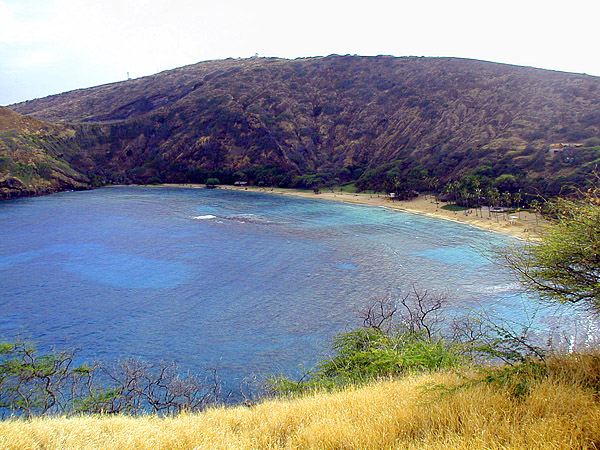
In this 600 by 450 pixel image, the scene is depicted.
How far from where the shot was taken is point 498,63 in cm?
9819

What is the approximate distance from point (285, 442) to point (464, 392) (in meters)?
3.58

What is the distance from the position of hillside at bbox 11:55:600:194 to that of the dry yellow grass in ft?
181

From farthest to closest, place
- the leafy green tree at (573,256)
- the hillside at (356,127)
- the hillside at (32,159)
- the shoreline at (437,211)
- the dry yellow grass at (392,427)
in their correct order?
1. the hillside at (32,159)
2. the hillside at (356,127)
3. the shoreline at (437,211)
4. the leafy green tree at (573,256)
5. the dry yellow grass at (392,427)

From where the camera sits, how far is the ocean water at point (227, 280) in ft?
77.6

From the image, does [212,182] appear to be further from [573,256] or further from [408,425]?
[408,425]

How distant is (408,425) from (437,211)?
58.5 m

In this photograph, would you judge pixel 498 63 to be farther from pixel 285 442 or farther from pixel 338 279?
pixel 285 442

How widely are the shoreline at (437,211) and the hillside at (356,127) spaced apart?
4.40m

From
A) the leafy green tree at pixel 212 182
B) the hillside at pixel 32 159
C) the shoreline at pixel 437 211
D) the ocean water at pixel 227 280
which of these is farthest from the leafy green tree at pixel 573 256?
the hillside at pixel 32 159

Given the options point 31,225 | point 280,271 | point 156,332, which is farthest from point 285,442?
point 31,225

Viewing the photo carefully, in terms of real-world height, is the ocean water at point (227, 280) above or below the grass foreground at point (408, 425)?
below

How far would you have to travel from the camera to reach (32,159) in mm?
92062

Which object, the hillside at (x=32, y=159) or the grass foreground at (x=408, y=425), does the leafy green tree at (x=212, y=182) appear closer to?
the hillside at (x=32, y=159)

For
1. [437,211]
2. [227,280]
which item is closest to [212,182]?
[437,211]
